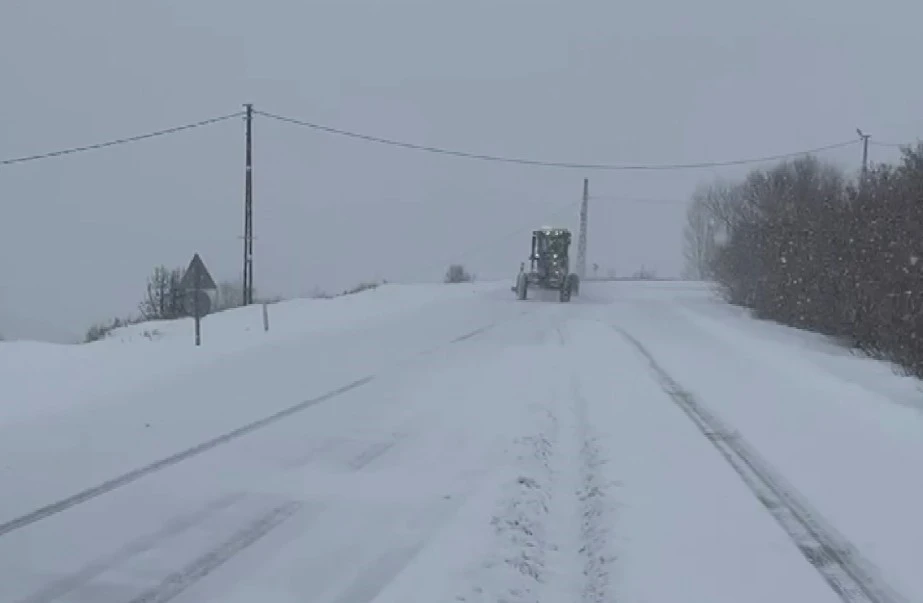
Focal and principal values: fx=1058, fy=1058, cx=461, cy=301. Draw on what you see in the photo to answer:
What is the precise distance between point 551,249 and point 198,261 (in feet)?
83.5

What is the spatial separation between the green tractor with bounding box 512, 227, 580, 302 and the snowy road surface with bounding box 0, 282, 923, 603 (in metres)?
25.9

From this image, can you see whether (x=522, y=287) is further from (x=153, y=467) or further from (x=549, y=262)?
(x=153, y=467)

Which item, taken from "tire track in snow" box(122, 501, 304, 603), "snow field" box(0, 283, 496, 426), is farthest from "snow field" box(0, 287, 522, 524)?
"tire track in snow" box(122, 501, 304, 603)

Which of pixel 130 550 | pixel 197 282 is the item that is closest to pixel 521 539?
pixel 130 550

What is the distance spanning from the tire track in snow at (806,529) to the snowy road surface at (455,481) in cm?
3

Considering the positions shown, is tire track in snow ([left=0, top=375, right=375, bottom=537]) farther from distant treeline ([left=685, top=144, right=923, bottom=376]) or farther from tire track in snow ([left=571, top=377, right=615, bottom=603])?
distant treeline ([left=685, top=144, right=923, bottom=376])

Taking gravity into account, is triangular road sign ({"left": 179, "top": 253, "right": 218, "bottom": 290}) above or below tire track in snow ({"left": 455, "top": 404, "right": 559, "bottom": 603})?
above

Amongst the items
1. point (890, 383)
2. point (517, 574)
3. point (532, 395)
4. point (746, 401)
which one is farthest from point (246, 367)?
point (517, 574)

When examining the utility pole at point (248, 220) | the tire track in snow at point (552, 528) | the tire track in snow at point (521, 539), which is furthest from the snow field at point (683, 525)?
the utility pole at point (248, 220)

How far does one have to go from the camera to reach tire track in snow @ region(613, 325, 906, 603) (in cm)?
662

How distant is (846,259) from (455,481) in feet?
53.3

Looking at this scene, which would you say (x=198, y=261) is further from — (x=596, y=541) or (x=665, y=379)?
(x=596, y=541)

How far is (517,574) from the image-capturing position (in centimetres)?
654

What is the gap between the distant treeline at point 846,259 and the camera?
17562mm
